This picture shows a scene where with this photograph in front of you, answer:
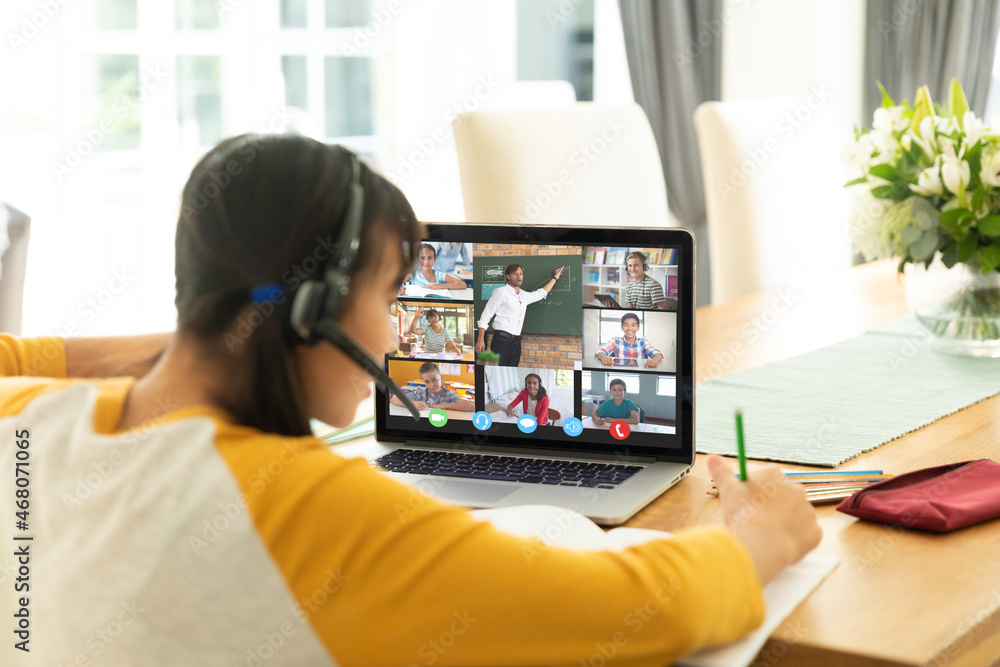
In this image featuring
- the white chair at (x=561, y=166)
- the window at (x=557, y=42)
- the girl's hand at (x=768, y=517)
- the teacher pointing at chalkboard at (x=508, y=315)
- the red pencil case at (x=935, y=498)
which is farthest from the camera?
the window at (x=557, y=42)

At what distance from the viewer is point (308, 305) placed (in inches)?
26.2

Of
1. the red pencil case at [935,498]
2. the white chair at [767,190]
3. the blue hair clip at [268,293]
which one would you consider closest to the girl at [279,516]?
the blue hair clip at [268,293]

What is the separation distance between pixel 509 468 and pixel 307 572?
0.50m

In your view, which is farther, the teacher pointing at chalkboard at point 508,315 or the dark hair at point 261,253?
the teacher pointing at chalkboard at point 508,315

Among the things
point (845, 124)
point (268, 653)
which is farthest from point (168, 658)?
point (845, 124)

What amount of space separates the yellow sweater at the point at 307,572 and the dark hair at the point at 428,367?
50 cm

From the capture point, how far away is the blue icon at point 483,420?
45.7 inches

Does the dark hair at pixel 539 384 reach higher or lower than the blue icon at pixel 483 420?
higher

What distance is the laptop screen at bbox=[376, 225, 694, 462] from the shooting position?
109cm

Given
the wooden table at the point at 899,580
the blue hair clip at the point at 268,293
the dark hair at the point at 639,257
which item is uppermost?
the blue hair clip at the point at 268,293

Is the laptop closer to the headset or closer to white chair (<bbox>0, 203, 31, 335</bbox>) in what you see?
the headset

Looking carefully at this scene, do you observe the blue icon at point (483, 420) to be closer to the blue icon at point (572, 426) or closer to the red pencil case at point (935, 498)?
the blue icon at point (572, 426)

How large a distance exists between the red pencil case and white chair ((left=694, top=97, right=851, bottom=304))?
4.67 ft

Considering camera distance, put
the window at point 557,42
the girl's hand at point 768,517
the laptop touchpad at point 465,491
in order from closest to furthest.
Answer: the girl's hand at point 768,517 → the laptop touchpad at point 465,491 → the window at point 557,42
